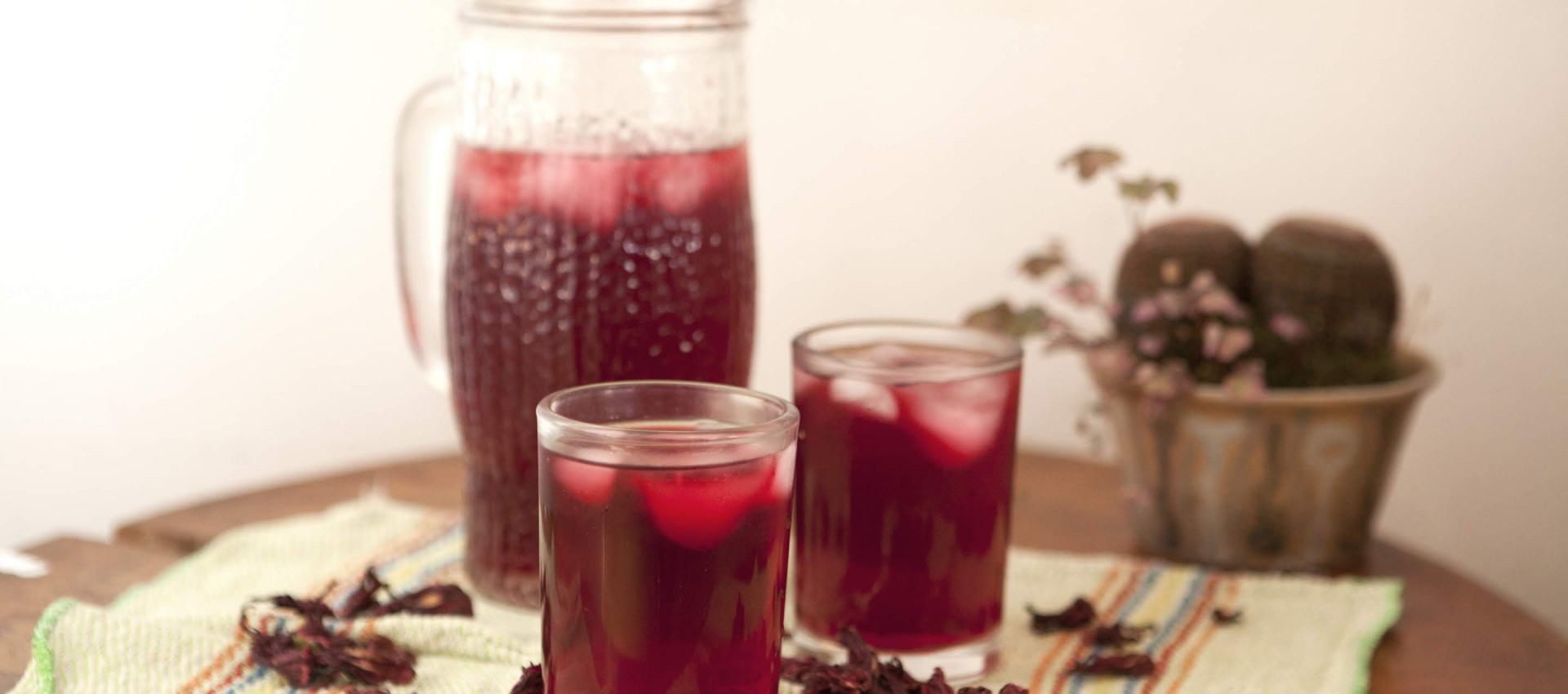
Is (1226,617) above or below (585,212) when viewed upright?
below

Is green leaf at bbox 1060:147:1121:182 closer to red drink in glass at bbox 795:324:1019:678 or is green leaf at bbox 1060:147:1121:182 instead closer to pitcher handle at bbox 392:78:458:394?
red drink in glass at bbox 795:324:1019:678

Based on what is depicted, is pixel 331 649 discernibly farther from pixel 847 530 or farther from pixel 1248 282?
pixel 1248 282

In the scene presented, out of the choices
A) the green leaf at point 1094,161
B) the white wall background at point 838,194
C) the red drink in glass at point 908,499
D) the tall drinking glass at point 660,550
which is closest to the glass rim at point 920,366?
the red drink in glass at point 908,499

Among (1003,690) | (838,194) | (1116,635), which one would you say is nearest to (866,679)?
(1003,690)

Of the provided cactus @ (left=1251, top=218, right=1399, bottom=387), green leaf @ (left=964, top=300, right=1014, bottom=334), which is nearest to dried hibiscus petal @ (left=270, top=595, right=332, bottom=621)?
green leaf @ (left=964, top=300, right=1014, bottom=334)

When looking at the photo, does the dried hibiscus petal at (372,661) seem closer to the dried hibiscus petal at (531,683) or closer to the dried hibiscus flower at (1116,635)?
the dried hibiscus petal at (531,683)

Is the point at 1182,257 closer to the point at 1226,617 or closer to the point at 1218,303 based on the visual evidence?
the point at 1218,303
